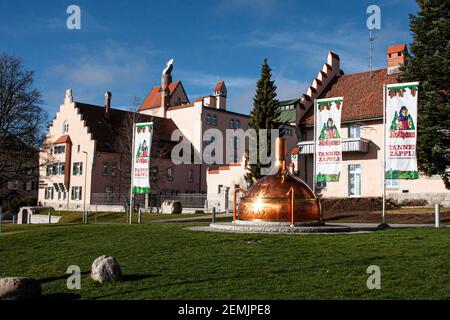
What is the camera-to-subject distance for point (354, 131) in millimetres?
44938

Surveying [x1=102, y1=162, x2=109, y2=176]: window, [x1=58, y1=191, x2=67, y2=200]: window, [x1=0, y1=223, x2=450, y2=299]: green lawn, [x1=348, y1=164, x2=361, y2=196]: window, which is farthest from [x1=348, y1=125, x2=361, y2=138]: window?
[x1=58, y1=191, x2=67, y2=200]: window

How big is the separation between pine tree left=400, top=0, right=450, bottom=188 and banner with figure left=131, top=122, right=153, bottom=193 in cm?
1766

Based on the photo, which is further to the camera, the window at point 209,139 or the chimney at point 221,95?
the chimney at point 221,95

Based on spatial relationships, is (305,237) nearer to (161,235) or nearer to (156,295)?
(161,235)

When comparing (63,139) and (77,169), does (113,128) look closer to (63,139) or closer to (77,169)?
(63,139)

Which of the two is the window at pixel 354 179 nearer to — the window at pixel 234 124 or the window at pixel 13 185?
the window at pixel 234 124

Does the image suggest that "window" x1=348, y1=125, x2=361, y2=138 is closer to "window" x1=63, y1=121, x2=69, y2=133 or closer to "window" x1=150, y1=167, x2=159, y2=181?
"window" x1=150, y1=167, x2=159, y2=181

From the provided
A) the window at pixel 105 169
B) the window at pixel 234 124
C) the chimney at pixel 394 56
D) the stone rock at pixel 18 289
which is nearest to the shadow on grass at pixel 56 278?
the stone rock at pixel 18 289

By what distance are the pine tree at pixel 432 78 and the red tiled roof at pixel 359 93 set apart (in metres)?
8.92

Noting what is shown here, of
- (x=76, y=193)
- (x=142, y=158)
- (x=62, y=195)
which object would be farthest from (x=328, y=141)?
(x=62, y=195)

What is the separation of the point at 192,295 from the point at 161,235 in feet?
27.9

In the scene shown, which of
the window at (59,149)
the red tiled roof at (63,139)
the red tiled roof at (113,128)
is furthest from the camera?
the window at (59,149)

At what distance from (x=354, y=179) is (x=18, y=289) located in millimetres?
37754

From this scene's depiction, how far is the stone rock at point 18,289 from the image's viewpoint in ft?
32.9
